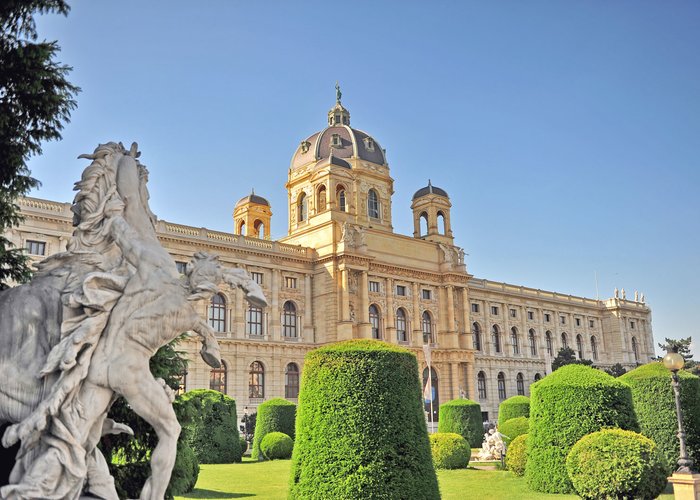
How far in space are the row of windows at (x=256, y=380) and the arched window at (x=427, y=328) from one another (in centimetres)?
1154

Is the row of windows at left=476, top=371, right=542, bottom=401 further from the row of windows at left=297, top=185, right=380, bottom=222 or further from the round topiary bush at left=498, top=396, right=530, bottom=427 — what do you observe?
the round topiary bush at left=498, top=396, right=530, bottom=427

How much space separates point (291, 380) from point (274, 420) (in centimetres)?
1515

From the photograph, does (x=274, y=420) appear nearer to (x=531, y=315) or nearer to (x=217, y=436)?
(x=217, y=436)

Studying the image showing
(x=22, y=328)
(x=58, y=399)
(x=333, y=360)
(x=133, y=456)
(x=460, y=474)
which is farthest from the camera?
(x=460, y=474)

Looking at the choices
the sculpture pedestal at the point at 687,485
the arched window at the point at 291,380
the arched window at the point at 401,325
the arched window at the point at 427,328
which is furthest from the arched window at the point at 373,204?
the sculpture pedestal at the point at 687,485

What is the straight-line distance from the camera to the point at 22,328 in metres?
4.93

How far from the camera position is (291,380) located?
130ft

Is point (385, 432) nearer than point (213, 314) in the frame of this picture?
Yes

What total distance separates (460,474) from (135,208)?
15.0 m

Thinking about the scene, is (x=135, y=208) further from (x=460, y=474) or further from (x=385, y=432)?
(x=460, y=474)

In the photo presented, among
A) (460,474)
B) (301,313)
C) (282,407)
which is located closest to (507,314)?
(301,313)

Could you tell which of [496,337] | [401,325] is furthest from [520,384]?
[401,325]

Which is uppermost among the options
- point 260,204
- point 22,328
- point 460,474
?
point 260,204

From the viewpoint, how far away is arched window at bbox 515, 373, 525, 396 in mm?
55325
